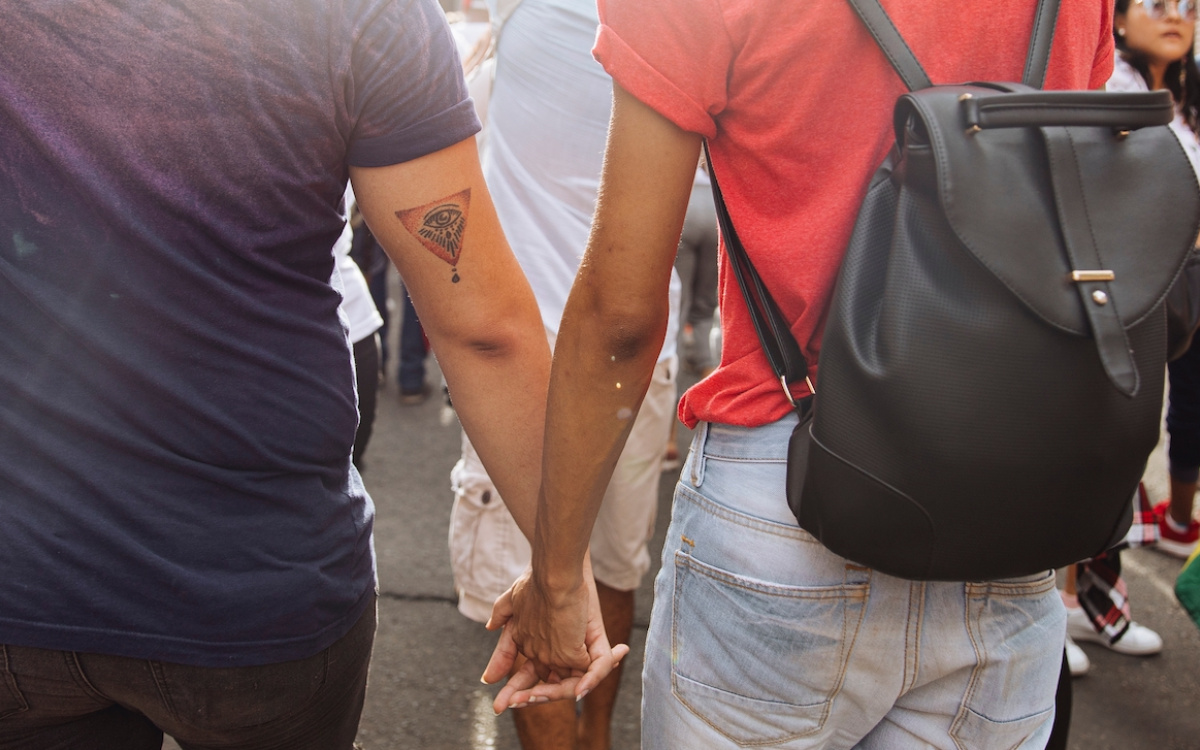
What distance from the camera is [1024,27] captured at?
43.6 inches

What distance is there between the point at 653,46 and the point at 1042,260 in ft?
1.55

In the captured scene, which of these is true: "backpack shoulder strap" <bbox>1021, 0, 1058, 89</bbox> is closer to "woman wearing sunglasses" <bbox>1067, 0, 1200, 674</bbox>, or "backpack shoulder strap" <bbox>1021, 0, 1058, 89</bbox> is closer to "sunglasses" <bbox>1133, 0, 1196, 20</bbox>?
"woman wearing sunglasses" <bbox>1067, 0, 1200, 674</bbox>

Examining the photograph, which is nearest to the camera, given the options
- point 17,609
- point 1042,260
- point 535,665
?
point 1042,260

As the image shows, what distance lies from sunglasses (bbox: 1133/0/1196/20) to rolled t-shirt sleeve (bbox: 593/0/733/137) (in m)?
3.05

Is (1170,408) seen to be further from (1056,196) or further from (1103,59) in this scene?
(1056,196)

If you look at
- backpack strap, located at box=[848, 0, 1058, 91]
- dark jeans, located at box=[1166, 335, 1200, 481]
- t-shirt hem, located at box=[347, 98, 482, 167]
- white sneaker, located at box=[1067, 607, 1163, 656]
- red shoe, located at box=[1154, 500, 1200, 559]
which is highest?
backpack strap, located at box=[848, 0, 1058, 91]

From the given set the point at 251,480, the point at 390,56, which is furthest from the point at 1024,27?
the point at 251,480

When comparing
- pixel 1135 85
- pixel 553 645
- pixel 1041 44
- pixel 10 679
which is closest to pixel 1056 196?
pixel 1041 44

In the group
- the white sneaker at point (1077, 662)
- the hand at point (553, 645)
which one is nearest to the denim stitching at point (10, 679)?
the hand at point (553, 645)

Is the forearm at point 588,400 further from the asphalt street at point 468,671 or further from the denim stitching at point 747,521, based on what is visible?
the asphalt street at point 468,671

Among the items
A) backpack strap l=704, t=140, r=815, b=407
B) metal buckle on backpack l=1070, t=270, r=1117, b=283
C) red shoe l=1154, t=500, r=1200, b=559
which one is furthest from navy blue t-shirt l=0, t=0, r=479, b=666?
red shoe l=1154, t=500, r=1200, b=559

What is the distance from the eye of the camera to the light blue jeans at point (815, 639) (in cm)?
119

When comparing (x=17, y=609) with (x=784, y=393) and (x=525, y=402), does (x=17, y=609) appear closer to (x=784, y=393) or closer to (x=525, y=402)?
(x=525, y=402)

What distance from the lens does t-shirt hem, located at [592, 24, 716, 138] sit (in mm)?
1115
